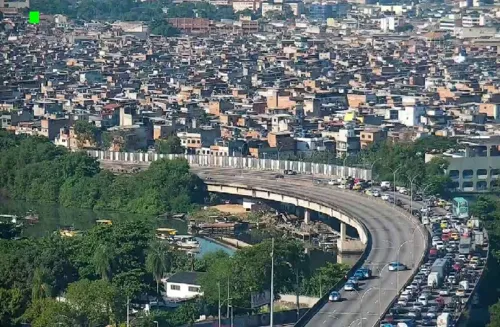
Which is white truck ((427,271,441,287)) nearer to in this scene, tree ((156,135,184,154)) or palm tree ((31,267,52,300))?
palm tree ((31,267,52,300))

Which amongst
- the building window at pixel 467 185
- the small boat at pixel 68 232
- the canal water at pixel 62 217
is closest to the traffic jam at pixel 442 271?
the canal water at pixel 62 217

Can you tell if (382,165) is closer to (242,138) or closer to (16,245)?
(242,138)

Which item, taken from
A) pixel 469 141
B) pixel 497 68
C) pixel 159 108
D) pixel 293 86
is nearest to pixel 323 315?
pixel 469 141

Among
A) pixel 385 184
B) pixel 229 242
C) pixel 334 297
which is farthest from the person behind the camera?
pixel 385 184

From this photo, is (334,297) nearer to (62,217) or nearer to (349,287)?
(349,287)

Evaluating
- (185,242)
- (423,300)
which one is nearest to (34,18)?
(185,242)

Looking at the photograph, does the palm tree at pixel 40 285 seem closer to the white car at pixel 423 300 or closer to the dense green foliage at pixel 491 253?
the white car at pixel 423 300
